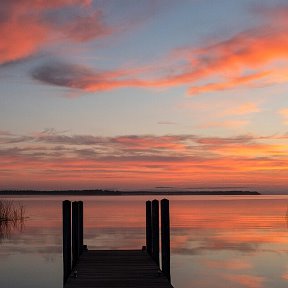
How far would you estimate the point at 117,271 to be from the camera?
1691 centimetres

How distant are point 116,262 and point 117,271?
1.99m

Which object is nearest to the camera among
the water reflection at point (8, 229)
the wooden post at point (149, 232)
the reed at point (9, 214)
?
the wooden post at point (149, 232)

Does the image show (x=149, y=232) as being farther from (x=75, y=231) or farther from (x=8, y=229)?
(x=8, y=229)

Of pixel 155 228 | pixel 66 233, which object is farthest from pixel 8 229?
pixel 66 233

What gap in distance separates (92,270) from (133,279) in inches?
81.4

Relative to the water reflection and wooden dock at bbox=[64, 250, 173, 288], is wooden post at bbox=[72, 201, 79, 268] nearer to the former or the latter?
wooden dock at bbox=[64, 250, 173, 288]

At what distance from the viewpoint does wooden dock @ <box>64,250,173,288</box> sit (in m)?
14.9

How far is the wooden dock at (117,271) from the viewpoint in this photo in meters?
14.9

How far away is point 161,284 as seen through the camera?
49.0 feet

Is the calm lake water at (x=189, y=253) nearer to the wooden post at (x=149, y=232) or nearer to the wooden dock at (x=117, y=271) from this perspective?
the wooden post at (x=149, y=232)

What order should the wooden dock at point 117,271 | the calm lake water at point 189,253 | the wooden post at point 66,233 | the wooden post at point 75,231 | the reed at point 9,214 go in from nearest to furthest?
the wooden dock at point 117,271 → the wooden post at point 66,233 → the wooden post at point 75,231 → the calm lake water at point 189,253 → the reed at point 9,214

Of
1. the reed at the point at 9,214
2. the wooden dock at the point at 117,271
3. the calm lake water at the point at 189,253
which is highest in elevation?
the reed at the point at 9,214

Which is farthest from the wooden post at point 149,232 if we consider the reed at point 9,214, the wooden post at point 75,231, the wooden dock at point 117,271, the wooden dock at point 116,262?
the reed at point 9,214

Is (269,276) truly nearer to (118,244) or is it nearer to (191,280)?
(191,280)
